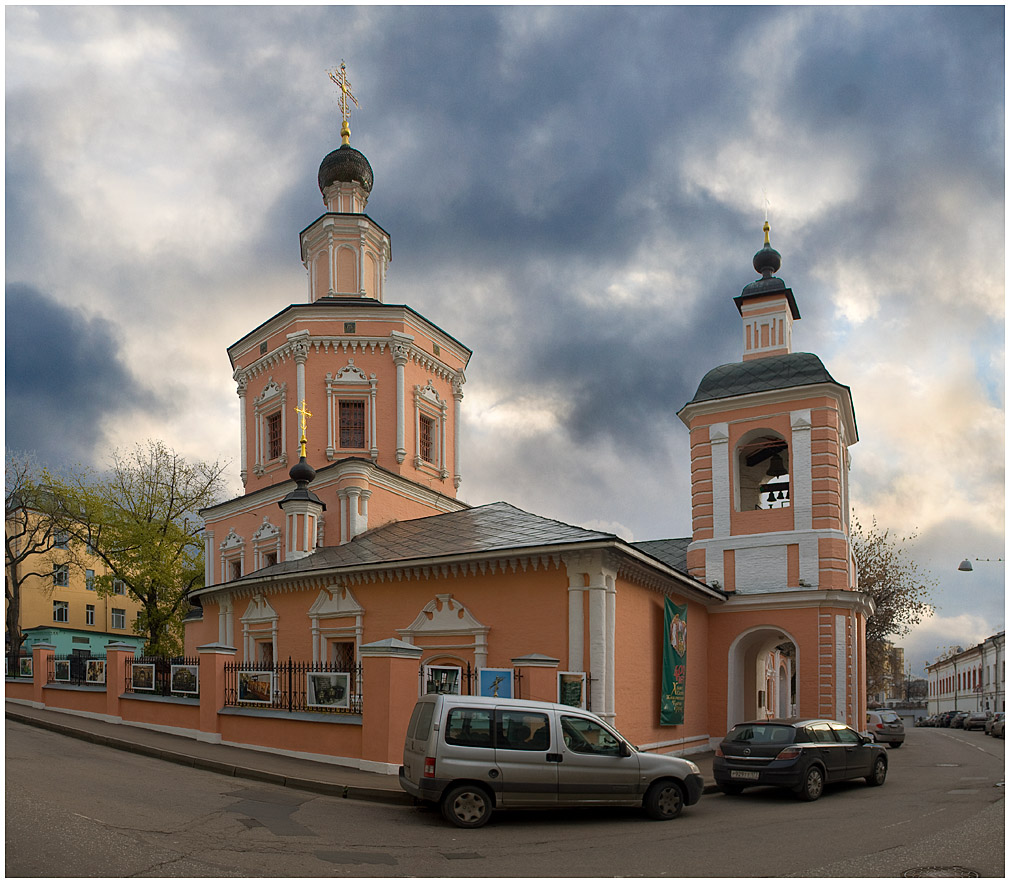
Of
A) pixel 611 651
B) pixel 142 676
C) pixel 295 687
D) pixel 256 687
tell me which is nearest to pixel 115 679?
pixel 142 676

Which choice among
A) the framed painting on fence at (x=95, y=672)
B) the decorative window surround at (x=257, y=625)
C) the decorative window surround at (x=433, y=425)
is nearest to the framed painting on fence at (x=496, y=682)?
the decorative window surround at (x=257, y=625)

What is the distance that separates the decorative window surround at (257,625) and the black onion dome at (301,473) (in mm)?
3453

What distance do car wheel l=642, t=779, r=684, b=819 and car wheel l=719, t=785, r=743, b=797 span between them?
271 centimetres

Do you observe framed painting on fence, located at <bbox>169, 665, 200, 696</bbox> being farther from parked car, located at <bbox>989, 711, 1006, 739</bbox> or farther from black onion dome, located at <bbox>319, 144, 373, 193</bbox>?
parked car, located at <bbox>989, 711, 1006, 739</bbox>

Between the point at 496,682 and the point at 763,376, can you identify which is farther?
the point at 763,376

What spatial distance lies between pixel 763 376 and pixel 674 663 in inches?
333

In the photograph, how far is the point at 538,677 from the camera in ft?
47.0

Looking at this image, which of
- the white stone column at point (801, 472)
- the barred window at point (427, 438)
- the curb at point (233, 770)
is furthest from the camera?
the barred window at point (427, 438)

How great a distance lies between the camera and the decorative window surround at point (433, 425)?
87.6 feet

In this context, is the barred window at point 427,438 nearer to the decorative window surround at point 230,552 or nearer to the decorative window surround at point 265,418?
the decorative window surround at point 265,418

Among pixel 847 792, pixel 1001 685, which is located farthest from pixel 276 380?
pixel 1001 685

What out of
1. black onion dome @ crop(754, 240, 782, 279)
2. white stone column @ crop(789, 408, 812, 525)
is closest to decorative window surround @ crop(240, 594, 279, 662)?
white stone column @ crop(789, 408, 812, 525)

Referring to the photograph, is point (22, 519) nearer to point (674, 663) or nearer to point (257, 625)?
point (257, 625)

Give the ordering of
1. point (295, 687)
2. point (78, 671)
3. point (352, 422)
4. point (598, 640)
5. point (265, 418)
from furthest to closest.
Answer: point (265, 418), point (352, 422), point (78, 671), point (295, 687), point (598, 640)
